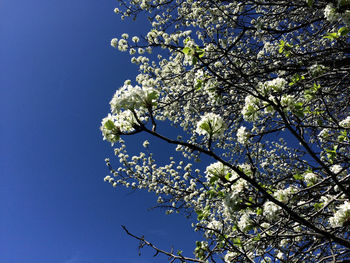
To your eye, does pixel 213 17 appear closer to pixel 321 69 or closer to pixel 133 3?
pixel 133 3

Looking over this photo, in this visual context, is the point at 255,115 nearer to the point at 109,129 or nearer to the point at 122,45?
the point at 109,129

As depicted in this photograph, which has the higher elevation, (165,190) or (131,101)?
(165,190)

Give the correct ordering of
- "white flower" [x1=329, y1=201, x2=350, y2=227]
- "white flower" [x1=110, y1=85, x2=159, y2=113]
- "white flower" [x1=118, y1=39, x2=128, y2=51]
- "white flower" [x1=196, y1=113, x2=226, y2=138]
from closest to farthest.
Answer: "white flower" [x1=110, y1=85, x2=159, y2=113] → "white flower" [x1=196, y1=113, x2=226, y2=138] → "white flower" [x1=329, y1=201, x2=350, y2=227] → "white flower" [x1=118, y1=39, x2=128, y2=51]

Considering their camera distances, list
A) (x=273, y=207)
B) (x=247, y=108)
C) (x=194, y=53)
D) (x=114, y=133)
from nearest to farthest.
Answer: (x=114, y=133) < (x=273, y=207) < (x=194, y=53) < (x=247, y=108)

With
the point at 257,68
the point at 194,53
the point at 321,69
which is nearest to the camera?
the point at 194,53

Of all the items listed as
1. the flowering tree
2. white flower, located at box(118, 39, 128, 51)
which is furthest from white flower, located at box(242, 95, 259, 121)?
white flower, located at box(118, 39, 128, 51)

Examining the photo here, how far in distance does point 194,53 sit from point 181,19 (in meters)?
5.02

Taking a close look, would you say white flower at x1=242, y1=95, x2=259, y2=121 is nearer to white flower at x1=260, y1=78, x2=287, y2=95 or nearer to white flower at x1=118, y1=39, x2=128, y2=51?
white flower at x1=260, y1=78, x2=287, y2=95

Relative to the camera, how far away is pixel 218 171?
6.85ft

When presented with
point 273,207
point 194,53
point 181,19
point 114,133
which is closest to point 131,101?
point 114,133

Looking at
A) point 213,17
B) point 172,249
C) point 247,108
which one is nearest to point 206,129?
point 247,108

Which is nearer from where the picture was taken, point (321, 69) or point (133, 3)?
point (321, 69)

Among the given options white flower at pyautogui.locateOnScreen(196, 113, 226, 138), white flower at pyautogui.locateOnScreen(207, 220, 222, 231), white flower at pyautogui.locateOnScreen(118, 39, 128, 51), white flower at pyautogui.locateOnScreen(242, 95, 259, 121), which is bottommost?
white flower at pyautogui.locateOnScreen(207, 220, 222, 231)

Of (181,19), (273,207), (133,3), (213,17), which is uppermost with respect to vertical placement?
(133,3)
